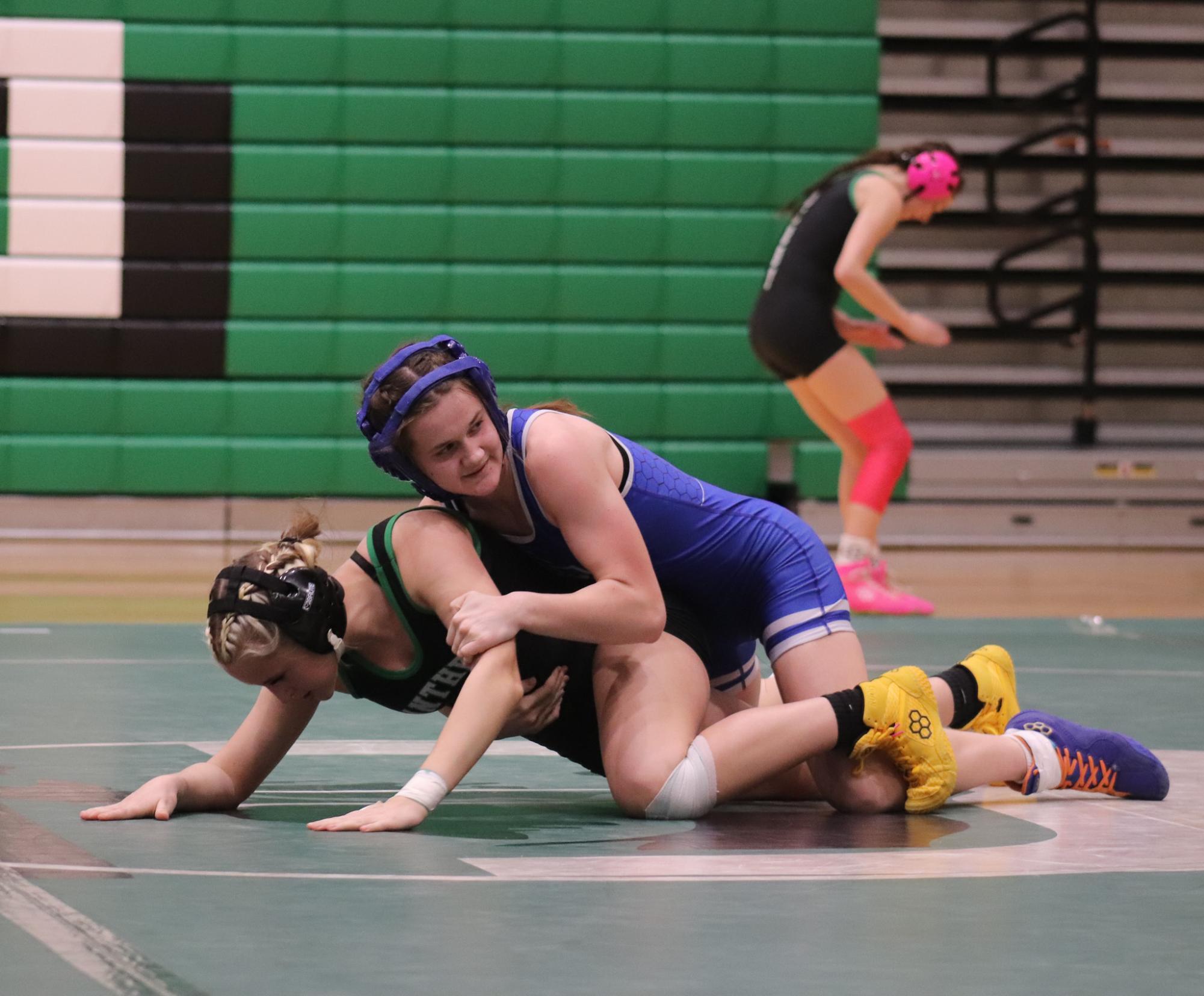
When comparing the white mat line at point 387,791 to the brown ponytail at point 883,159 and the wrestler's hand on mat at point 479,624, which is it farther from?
the brown ponytail at point 883,159

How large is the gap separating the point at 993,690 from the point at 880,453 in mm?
2786

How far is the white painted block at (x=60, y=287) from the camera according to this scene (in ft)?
24.9

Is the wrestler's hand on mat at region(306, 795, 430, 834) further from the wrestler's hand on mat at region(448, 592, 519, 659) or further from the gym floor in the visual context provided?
the wrestler's hand on mat at region(448, 592, 519, 659)

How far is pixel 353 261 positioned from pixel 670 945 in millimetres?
6194

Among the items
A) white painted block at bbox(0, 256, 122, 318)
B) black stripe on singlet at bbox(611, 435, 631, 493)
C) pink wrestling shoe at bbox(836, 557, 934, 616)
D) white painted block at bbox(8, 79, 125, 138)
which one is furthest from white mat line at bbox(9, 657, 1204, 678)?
white painted block at bbox(8, 79, 125, 138)

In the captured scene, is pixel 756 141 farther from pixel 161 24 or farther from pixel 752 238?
pixel 161 24

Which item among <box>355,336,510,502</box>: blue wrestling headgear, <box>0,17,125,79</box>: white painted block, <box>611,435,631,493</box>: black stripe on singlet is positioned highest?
<box>0,17,125,79</box>: white painted block

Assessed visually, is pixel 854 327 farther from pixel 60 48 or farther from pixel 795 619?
pixel 60 48

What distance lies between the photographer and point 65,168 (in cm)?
758

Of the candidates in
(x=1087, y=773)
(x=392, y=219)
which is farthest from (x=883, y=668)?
(x=392, y=219)

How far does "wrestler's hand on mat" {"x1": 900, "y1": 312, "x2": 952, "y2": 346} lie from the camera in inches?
234

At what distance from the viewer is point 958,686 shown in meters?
2.98

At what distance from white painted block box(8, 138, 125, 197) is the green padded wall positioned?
0.01 m

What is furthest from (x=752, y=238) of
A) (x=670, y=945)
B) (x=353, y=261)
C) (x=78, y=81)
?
(x=670, y=945)
